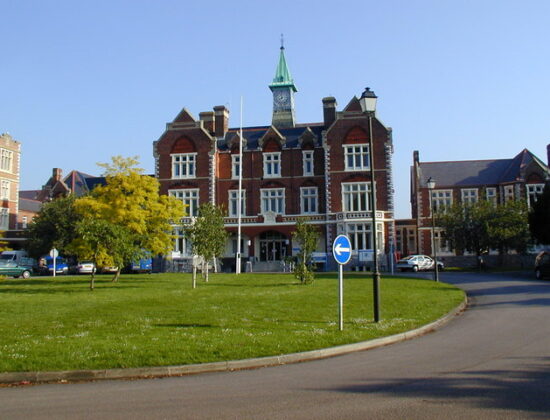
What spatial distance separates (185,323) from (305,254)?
15.1 meters

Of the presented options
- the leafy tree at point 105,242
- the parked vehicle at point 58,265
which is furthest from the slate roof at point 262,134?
the leafy tree at point 105,242

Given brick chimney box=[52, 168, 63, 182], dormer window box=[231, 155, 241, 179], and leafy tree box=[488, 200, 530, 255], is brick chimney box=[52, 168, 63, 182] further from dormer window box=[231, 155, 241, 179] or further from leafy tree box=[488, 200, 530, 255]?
leafy tree box=[488, 200, 530, 255]

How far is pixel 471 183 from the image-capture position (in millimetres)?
60781

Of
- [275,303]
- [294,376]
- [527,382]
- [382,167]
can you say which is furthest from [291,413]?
[382,167]

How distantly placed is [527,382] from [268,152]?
44.0m

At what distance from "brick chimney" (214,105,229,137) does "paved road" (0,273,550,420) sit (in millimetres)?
44581

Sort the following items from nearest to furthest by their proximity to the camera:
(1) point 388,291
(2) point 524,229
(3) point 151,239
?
(1) point 388,291, (3) point 151,239, (2) point 524,229

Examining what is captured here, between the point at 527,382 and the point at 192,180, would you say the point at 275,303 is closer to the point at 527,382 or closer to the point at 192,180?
the point at 527,382

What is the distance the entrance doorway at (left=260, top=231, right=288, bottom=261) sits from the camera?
50594mm

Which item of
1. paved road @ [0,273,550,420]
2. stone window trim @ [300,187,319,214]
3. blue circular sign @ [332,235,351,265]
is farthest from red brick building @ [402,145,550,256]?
paved road @ [0,273,550,420]

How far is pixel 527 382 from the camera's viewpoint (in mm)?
8180

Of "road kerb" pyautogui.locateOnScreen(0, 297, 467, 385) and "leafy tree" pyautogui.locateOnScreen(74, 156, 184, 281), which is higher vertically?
"leafy tree" pyautogui.locateOnScreen(74, 156, 184, 281)

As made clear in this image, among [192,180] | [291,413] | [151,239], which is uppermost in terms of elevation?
[192,180]

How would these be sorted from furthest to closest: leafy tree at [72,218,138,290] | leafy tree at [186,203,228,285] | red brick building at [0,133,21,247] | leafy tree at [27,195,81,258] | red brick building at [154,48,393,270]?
red brick building at [0,133,21,247]
leafy tree at [27,195,81,258]
red brick building at [154,48,393,270]
leafy tree at [186,203,228,285]
leafy tree at [72,218,138,290]
